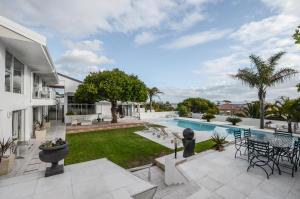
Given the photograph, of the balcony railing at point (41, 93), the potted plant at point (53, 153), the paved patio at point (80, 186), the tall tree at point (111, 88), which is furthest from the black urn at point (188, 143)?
the balcony railing at point (41, 93)

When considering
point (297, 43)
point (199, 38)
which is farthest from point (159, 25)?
point (297, 43)

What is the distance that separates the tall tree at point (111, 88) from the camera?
1953 cm

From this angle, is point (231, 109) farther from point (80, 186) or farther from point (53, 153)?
point (53, 153)

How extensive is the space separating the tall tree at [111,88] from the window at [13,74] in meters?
7.86

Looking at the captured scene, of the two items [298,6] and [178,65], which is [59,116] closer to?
[178,65]

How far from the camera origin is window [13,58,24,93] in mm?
10533

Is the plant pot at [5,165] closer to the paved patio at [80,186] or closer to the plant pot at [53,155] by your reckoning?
the paved patio at [80,186]

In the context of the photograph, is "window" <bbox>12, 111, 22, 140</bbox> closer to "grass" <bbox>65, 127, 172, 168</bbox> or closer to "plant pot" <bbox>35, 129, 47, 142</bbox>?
"plant pot" <bbox>35, 129, 47, 142</bbox>

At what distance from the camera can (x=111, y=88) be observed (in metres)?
19.5

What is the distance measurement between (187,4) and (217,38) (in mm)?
5200

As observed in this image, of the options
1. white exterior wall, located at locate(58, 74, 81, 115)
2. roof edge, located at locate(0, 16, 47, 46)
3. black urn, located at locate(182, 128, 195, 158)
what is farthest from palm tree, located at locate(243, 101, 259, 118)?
white exterior wall, located at locate(58, 74, 81, 115)

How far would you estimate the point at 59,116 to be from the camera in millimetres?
28234

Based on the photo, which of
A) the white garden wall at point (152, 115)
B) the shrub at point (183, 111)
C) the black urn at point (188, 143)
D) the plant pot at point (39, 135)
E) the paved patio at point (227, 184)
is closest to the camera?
the paved patio at point (227, 184)

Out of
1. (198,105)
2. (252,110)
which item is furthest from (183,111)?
(252,110)
